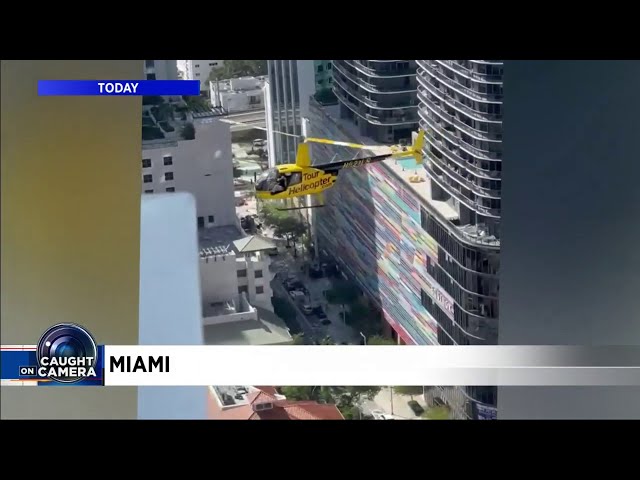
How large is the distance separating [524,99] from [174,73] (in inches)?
79.1

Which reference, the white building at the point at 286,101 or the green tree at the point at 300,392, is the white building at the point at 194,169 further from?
the green tree at the point at 300,392

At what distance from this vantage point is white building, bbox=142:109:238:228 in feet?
23.6

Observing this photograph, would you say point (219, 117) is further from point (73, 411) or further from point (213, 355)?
point (73, 411)

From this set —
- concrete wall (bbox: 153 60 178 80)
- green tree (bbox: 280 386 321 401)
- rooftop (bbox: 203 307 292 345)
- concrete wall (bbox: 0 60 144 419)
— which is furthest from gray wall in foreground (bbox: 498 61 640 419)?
concrete wall (bbox: 0 60 144 419)

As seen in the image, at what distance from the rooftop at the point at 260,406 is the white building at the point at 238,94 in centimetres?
163

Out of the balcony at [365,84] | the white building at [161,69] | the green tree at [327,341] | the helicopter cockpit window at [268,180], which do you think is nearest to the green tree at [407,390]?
the green tree at [327,341]

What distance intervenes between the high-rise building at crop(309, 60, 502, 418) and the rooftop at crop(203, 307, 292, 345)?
53cm

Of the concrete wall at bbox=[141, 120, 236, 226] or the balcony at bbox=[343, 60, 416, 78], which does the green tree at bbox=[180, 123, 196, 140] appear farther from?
the balcony at bbox=[343, 60, 416, 78]

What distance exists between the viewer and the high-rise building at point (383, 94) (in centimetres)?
716

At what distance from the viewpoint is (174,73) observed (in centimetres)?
712

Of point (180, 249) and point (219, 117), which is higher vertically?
point (219, 117)

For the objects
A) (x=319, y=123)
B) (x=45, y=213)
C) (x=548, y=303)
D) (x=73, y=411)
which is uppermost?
(x=319, y=123)

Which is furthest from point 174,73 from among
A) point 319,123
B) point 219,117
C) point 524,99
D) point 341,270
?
point 524,99

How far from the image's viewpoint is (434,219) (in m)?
7.22
